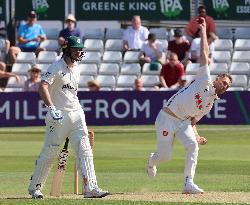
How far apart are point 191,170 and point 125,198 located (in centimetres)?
93

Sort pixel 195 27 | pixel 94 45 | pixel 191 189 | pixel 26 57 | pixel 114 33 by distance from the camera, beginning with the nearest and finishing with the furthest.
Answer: pixel 191 189 → pixel 195 27 → pixel 26 57 → pixel 94 45 → pixel 114 33

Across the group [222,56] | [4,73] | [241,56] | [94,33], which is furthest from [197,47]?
[4,73]

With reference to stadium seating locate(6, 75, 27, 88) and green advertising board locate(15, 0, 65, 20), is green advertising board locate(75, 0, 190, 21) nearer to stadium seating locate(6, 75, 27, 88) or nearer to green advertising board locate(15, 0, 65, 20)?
green advertising board locate(15, 0, 65, 20)

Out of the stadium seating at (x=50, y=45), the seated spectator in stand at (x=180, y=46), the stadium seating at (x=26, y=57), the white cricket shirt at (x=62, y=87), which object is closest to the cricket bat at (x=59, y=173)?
the white cricket shirt at (x=62, y=87)

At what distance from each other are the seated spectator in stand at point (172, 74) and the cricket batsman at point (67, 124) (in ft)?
43.2

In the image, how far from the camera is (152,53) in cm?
2711

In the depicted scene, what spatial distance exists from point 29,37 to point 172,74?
4.22m

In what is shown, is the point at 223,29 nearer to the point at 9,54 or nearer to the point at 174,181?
the point at 9,54

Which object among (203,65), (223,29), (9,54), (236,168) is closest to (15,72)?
(9,54)

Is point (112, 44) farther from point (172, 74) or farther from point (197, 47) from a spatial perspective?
point (172, 74)

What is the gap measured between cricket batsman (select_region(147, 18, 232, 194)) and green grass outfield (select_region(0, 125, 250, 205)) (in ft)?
2.26

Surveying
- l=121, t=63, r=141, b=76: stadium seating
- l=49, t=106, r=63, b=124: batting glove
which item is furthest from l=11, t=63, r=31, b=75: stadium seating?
l=49, t=106, r=63, b=124: batting glove

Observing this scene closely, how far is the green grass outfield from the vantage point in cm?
1404

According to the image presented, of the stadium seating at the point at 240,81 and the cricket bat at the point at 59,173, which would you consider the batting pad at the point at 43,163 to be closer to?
the cricket bat at the point at 59,173
